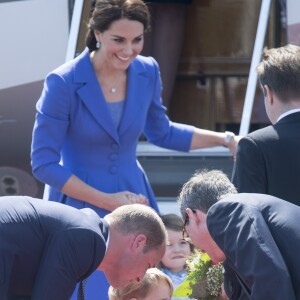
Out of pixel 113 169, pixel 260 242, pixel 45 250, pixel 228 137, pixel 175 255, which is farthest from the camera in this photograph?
pixel 175 255

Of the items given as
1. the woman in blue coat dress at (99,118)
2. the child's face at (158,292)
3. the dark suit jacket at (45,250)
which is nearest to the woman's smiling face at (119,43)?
the woman in blue coat dress at (99,118)

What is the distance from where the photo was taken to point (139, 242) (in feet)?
10.4

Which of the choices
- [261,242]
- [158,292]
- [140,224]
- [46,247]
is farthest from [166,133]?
[261,242]

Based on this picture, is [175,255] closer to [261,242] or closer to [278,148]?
[278,148]

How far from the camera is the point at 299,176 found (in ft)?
11.0

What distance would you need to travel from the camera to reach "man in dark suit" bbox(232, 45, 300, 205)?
10.9ft

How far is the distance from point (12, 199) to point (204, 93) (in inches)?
152

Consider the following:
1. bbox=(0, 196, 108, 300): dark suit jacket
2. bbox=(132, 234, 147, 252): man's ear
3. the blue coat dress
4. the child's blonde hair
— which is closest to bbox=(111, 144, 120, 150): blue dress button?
the blue coat dress

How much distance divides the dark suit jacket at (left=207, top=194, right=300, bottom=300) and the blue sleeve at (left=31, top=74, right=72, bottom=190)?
4.37ft

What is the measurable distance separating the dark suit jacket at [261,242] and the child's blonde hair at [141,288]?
1162 mm

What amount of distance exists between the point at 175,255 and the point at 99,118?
3.33 ft

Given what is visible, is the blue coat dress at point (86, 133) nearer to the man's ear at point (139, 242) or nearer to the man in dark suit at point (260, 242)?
the man's ear at point (139, 242)

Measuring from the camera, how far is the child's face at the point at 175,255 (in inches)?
187

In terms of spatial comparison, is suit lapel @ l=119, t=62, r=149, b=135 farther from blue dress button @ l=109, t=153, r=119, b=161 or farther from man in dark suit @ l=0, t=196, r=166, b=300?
man in dark suit @ l=0, t=196, r=166, b=300
